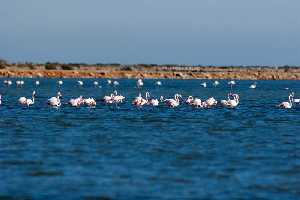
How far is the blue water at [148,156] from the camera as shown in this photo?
1658cm

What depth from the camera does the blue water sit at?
653 inches

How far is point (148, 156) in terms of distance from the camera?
21.0 m

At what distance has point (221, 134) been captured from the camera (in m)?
27.1

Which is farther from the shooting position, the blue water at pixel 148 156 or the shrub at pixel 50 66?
the shrub at pixel 50 66

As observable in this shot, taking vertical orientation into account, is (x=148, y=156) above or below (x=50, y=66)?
below

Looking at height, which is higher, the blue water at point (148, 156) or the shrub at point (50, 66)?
the shrub at point (50, 66)

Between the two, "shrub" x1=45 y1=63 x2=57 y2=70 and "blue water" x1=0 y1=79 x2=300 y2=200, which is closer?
"blue water" x1=0 y1=79 x2=300 y2=200

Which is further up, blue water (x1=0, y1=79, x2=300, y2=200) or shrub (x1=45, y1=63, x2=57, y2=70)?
shrub (x1=45, y1=63, x2=57, y2=70)

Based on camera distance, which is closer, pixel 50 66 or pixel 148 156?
pixel 148 156

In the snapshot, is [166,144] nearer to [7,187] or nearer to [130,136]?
[130,136]

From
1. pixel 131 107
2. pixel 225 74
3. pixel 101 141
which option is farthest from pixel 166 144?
pixel 225 74

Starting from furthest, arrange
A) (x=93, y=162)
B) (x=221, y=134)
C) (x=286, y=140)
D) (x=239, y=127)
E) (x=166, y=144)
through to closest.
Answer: (x=239, y=127) < (x=221, y=134) < (x=286, y=140) < (x=166, y=144) < (x=93, y=162)

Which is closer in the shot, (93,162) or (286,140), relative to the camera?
(93,162)

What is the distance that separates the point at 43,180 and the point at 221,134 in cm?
1052
